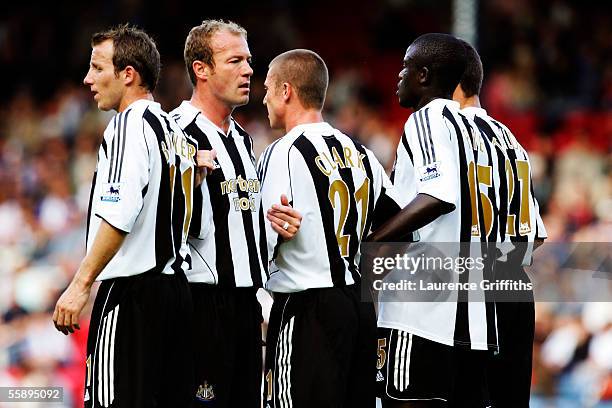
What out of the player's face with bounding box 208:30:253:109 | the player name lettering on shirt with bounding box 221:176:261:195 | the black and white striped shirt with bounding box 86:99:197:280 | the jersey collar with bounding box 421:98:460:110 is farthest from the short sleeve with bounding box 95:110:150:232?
the jersey collar with bounding box 421:98:460:110

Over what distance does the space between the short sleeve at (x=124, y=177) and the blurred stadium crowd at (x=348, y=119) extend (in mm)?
4996

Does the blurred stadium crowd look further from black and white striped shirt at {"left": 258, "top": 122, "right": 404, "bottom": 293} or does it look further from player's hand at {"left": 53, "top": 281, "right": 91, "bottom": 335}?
player's hand at {"left": 53, "top": 281, "right": 91, "bottom": 335}

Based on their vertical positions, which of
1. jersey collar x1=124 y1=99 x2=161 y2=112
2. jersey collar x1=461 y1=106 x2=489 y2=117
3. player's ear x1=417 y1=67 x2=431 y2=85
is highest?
player's ear x1=417 y1=67 x2=431 y2=85

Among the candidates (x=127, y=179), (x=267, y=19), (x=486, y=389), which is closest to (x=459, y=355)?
(x=486, y=389)

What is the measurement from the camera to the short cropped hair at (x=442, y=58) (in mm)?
5555

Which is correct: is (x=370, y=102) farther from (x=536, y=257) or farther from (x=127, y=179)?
(x=127, y=179)

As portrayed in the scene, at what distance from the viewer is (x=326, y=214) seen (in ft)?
18.0

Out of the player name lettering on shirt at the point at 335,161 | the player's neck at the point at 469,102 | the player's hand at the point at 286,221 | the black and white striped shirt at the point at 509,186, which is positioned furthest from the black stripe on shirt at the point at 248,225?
the player's neck at the point at 469,102

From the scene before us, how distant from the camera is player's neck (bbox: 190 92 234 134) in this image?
5637 mm

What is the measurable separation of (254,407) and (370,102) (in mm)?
8898

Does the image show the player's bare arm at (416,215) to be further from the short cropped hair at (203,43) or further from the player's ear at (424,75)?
the short cropped hair at (203,43)

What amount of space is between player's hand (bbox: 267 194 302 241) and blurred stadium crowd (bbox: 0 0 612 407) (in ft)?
15.2

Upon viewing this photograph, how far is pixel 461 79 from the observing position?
602cm

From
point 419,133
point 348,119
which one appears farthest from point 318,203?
point 348,119
